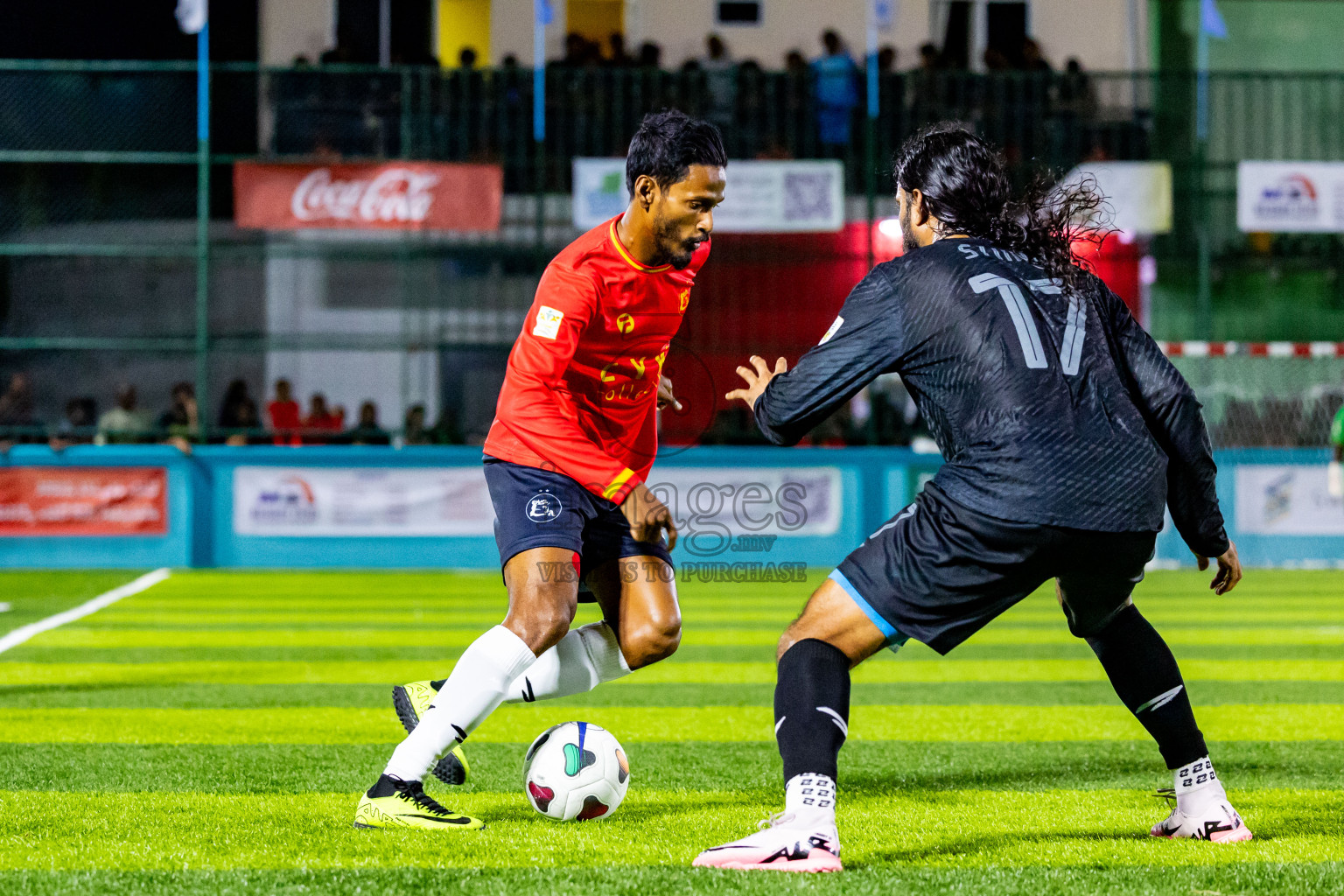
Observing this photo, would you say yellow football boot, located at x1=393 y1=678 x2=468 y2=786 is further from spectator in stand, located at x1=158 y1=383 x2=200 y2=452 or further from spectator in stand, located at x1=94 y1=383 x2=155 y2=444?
spectator in stand, located at x1=94 y1=383 x2=155 y2=444

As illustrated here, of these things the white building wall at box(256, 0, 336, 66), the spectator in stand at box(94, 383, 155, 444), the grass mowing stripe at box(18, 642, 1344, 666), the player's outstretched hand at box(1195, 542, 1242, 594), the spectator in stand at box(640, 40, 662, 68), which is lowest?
the grass mowing stripe at box(18, 642, 1344, 666)

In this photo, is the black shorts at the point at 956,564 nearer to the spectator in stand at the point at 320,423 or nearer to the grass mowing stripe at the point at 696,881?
the grass mowing stripe at the point at 696,881

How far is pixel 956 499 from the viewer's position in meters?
3.48

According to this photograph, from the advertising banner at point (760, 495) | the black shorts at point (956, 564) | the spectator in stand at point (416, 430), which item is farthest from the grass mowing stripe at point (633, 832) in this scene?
the spectator in stand at point (416, 430)

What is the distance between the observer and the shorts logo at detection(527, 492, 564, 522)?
14.1 feet

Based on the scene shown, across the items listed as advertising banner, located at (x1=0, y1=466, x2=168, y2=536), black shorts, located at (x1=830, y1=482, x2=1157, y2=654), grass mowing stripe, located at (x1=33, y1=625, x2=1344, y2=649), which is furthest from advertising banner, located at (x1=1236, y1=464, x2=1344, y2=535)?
black shorts, located at (x1=830, y1=482, x2=1157, y2=654)

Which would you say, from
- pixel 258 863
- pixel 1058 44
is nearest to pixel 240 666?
pixel 258 863

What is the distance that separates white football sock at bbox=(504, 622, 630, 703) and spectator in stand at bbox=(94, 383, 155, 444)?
39.8ft

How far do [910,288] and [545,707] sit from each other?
3.97 metres

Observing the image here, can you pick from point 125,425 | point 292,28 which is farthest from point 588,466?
point 292,28

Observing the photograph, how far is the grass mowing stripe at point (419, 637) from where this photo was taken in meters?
9.62

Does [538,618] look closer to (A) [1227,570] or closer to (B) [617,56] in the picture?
(A) [1227,570]

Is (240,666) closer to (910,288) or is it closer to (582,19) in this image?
(910,288)

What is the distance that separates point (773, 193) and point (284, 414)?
5.89 m
